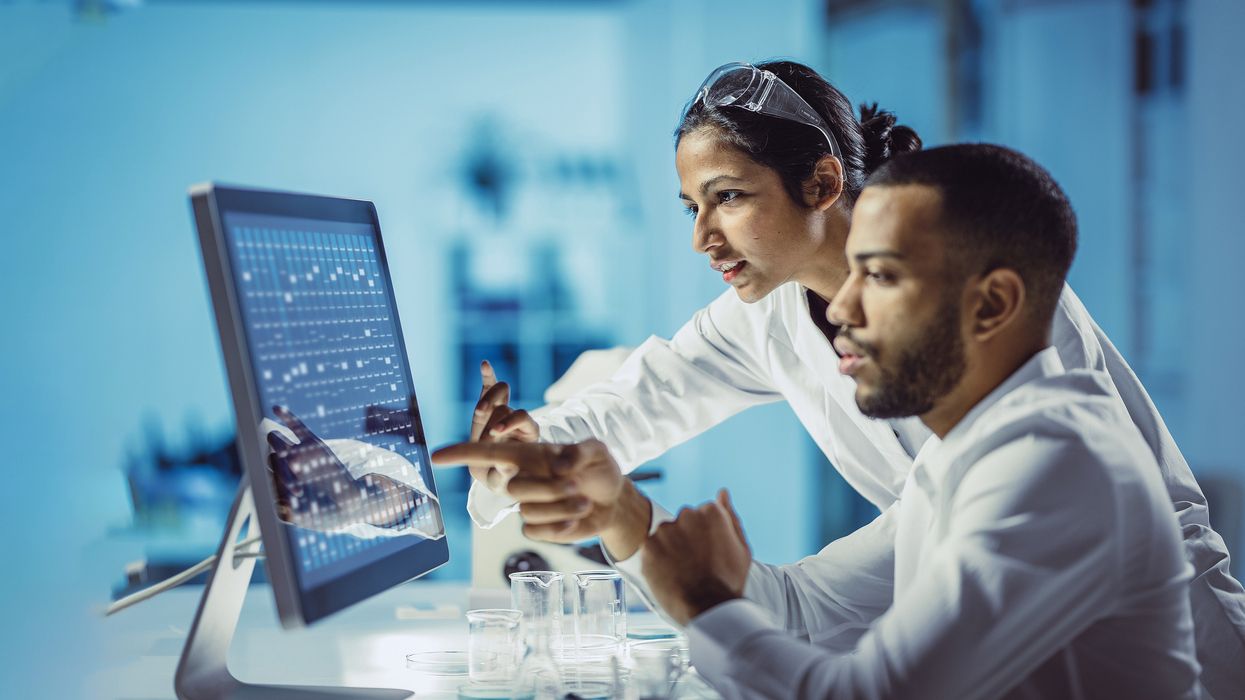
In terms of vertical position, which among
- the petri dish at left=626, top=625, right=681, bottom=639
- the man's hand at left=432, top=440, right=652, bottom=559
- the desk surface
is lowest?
the petri dish at left=626, top=625, right=681, bottom=639

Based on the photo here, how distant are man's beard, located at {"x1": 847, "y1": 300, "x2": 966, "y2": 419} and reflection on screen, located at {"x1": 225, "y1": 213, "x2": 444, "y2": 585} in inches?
20.1

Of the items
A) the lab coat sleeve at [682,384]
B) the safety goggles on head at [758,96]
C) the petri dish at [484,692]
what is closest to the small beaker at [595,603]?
the petri dish at [484,692]

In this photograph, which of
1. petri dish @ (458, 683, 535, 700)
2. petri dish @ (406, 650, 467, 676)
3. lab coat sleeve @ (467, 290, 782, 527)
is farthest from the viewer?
lab coat sleeve @ (467, 290, 782, 527)

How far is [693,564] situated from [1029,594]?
0.30m

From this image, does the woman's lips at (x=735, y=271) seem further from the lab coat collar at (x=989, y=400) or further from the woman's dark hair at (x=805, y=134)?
the lab coat collar at (x=989, y=400)

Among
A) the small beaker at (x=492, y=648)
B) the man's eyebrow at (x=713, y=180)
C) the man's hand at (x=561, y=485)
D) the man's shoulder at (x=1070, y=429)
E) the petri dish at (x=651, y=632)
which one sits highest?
the man's eyebrow at (x=713, y=180)

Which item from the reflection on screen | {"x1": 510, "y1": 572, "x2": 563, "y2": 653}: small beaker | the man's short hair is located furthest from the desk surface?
the man's short hair

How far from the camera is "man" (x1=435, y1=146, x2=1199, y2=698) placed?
841 millimetres

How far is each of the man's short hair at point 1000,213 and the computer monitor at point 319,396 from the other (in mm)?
574

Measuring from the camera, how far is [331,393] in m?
1.10

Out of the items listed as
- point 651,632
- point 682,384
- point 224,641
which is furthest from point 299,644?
point 682,384

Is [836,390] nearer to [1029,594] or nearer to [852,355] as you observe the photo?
[852,355]

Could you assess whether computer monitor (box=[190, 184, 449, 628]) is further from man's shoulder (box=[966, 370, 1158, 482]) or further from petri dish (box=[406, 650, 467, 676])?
man's shoulder (box=[966, 370, 1158, 482])

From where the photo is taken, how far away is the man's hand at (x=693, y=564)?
39.1 inches
